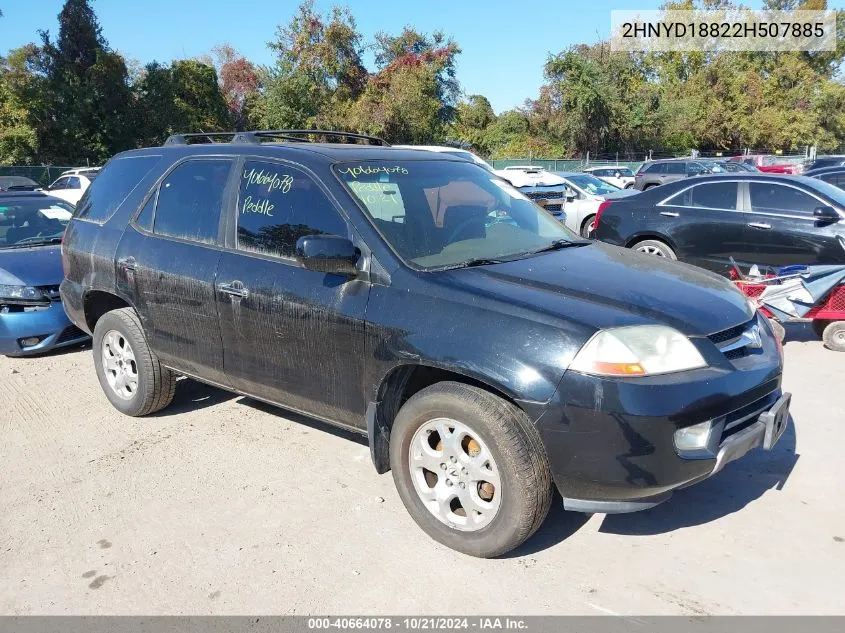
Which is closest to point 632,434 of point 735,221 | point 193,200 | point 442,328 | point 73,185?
point 442,328

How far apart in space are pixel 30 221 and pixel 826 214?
880cm

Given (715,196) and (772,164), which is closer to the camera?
(715,196)

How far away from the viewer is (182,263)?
4301 millimetres

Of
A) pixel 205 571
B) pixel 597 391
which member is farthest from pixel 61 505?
pixel 597 391

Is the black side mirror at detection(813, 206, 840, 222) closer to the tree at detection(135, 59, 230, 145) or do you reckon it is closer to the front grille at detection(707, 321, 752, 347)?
the front grille at detection(707, 321, 752, 347)

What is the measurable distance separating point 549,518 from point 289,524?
1359 millimetres

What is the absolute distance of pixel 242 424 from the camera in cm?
493

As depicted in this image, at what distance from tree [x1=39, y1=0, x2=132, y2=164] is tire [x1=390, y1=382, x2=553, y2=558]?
3553 centimetres

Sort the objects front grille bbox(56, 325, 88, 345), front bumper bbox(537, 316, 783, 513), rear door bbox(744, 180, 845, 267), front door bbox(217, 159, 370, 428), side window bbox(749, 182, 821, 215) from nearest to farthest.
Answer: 1. front bumper bbox(537, 316, 783, 513)
2. front door bbox(217, 159, 370, 428)
3. front grille bbox(56, 325, 88, 345)
4. rear door bbox(744, 180, 845, 267)
5. side window bbox(749, 182, 821, 215)

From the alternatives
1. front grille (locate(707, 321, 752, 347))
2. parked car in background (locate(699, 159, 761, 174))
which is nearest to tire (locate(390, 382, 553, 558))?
front grille (locate(707, 321, 752, 347))

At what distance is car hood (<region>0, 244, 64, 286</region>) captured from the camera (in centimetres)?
654

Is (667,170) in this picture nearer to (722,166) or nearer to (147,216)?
(722,166)

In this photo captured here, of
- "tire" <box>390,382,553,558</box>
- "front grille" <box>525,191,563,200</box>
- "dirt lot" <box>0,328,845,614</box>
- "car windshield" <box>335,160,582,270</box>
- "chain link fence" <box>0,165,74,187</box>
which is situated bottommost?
"dirt lot" <box>0,328,845,614</box>

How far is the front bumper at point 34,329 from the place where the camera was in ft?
21.1
